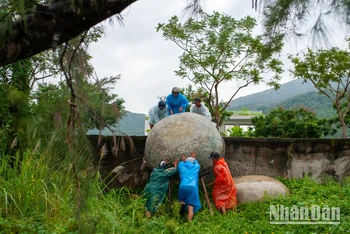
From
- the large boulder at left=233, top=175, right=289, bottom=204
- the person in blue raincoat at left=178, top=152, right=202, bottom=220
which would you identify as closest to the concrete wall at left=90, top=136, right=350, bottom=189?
the large boulder at left=233, top=175, right=289, bottom=204

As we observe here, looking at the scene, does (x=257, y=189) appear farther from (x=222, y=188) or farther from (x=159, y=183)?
(x=159, y=183)

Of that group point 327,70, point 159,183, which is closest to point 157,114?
point 159,183

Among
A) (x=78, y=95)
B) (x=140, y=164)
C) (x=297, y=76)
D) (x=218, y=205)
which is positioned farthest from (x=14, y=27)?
(x=297, y=76)

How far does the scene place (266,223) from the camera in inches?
287

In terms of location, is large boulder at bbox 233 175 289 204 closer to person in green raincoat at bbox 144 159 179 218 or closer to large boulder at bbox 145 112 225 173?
large boulder at bbox 145 112 225 173

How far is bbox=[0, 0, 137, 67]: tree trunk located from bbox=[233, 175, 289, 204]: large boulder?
21.0ft

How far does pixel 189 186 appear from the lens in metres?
8.08

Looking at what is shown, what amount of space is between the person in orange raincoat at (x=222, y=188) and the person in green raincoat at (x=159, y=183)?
778 mm

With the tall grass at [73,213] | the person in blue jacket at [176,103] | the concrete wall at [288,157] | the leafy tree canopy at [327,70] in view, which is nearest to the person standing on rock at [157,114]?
the person in blue jacket at [176,103]

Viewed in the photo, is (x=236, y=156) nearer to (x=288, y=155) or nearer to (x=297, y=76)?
(x=288, y=155)

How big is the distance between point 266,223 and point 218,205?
1.50 m

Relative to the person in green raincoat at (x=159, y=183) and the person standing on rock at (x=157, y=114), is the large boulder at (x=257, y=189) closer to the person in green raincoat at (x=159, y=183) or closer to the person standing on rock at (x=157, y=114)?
the person in green raincoat at (x=159, y=183)

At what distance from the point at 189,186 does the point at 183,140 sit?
945 millimetres

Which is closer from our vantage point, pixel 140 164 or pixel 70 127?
pixel 70 127
